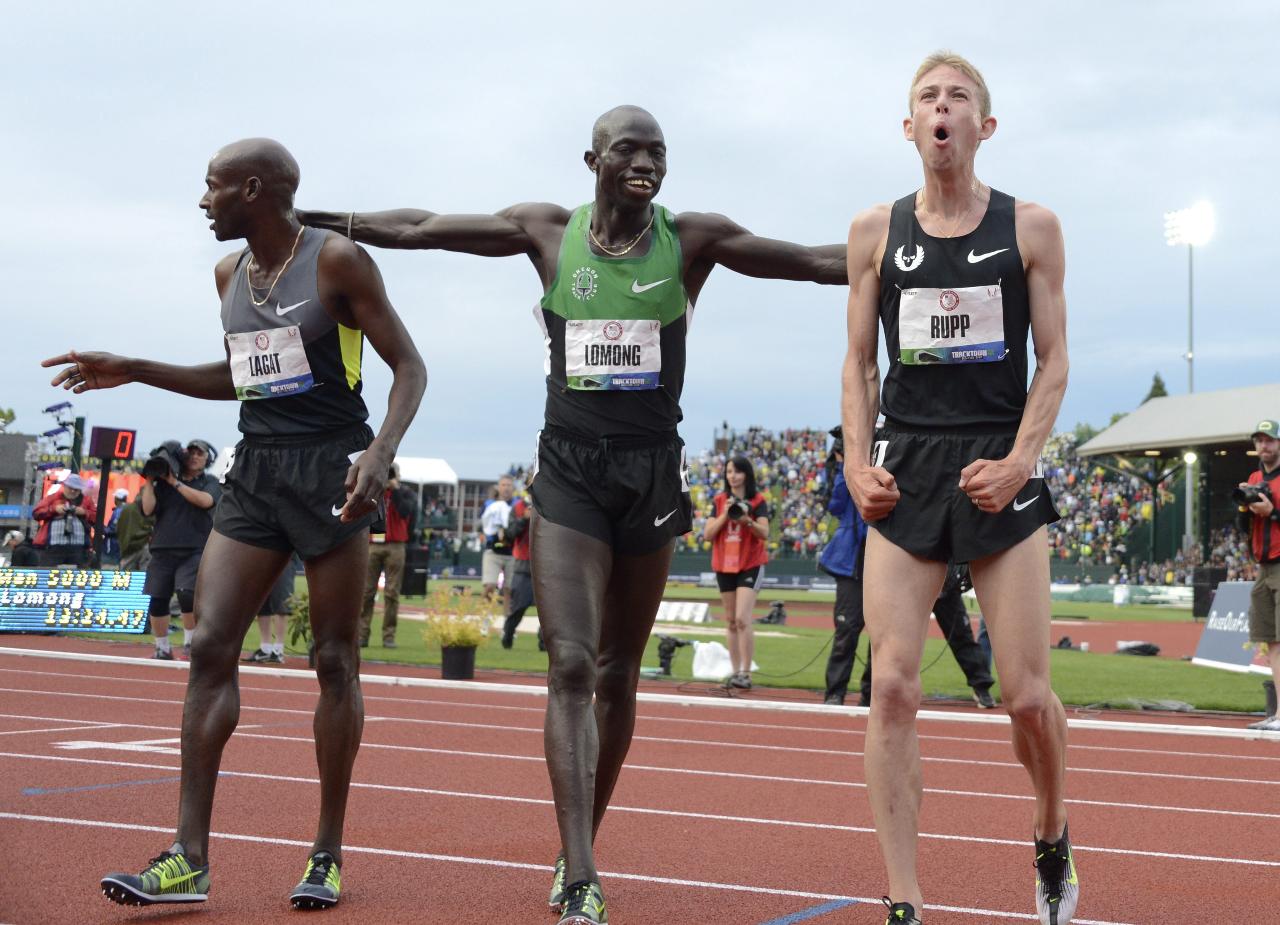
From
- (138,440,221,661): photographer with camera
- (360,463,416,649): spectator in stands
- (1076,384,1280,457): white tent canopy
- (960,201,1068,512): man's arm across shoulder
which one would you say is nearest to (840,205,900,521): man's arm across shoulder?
(960,201,1068,512): man's arm across shoulder

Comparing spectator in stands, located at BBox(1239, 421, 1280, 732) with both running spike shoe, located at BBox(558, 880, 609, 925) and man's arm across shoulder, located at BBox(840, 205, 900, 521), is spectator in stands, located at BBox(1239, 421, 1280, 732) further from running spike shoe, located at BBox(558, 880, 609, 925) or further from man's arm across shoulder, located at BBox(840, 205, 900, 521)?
running spike shoe, located at BBox(558, 880, 609, 925)

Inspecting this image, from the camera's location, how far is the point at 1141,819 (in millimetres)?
6613

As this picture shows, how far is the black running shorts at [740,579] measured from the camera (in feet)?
40.8

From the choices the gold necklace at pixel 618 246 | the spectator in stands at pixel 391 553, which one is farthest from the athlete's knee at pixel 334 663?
the spectator in stands at pixel 391 553

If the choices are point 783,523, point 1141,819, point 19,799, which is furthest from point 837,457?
point 783,523

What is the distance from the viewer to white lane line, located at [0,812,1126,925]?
14.8ft

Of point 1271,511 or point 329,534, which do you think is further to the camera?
point 1271,511

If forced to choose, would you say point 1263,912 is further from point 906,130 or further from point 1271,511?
point 1271,511

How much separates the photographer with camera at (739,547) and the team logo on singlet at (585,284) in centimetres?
785

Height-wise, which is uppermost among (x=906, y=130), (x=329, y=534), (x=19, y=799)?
(x=906, y=130)

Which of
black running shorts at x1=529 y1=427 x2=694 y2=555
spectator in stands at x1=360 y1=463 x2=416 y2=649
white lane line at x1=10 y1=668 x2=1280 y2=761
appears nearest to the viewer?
black running shorts at x1=529 y1=427 x2=694 y2=555

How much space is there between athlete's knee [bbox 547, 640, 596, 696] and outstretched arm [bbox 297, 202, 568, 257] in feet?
4.36

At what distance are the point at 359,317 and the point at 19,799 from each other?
3.00 m

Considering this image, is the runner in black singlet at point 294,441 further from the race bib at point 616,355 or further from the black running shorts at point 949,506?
the black running shorts at point 949,506
